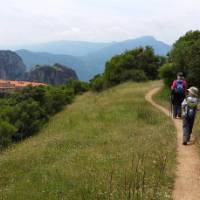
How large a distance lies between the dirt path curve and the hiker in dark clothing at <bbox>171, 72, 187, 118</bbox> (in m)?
6.59

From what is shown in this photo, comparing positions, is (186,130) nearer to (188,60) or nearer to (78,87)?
(188,60)

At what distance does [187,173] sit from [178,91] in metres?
11.3

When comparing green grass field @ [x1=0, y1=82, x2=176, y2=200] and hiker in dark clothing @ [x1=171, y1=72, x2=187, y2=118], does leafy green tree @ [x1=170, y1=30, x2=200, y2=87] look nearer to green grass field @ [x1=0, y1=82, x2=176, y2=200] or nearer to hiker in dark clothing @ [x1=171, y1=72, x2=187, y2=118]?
hiker in dark clothing @ [x1=171, y1=72, x2=187, y2=118]

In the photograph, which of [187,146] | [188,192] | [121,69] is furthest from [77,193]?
[121,69]

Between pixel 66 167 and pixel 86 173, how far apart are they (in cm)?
128

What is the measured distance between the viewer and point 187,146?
48.4 feet

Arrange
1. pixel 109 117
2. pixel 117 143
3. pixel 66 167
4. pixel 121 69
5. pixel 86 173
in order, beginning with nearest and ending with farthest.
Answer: pixel 86 173 < pixel 66 167 < pixel 117 143 < pixel 109 117 < pixel 121 69

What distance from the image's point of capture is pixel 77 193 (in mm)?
9180

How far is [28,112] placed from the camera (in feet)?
144

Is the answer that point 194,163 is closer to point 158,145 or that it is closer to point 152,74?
point 158,145

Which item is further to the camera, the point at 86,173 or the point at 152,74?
the point at 152,74

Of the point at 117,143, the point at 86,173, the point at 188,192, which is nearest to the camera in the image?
the point at 188,192

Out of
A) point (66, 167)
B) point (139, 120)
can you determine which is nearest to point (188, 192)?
point (66, 167)

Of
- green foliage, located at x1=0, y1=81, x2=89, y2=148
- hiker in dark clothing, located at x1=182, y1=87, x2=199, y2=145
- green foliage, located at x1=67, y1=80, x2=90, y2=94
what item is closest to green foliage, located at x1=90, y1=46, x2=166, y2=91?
green foliage, located at x1=0, y1=81, x2=89, y2=148
